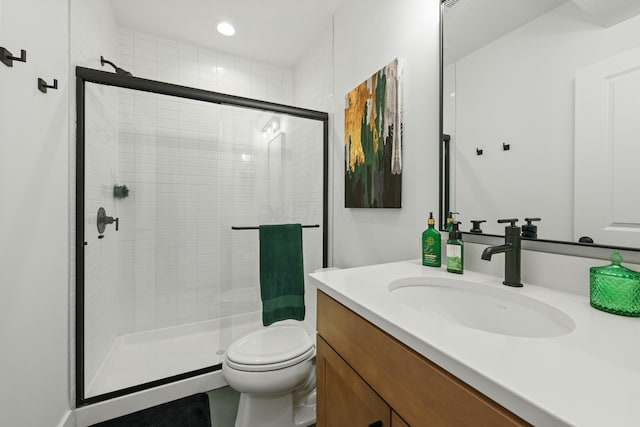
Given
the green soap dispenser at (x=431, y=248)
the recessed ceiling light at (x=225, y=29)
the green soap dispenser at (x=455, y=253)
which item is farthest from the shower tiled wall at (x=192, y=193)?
the green soap dispenser at (x=455, y=253)

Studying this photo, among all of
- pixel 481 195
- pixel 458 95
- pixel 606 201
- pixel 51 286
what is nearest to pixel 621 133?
pixel 606 201

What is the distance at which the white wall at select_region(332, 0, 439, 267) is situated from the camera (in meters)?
1.15

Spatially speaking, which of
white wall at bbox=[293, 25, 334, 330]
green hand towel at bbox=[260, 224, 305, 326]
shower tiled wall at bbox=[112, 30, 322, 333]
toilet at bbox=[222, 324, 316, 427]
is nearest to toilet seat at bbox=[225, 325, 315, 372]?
toilet at bbox=[222, 324, 316, 427]

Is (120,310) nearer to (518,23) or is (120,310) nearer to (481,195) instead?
(481,195)

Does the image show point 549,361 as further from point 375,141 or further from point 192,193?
point 192,193

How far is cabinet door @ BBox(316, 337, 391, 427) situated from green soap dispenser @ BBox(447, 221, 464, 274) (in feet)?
1.60

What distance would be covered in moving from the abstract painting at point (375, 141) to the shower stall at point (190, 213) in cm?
35

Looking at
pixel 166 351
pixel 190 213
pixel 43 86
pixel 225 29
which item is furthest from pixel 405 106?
pixel 166 351

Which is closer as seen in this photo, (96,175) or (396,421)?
(396,421)

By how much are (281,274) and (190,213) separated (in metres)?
1.05

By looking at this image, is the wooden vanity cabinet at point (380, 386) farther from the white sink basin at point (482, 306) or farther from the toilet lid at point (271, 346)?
the toilet lid at point (271, 346)

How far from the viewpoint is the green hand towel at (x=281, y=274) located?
1567mm

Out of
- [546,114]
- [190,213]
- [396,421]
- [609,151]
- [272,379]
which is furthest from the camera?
[190,213]

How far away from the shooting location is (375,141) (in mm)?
1432
